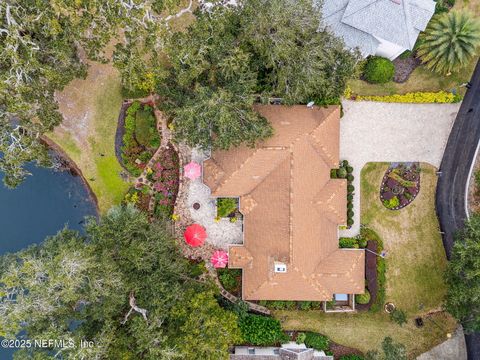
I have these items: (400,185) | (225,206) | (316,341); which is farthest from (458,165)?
(225,206)

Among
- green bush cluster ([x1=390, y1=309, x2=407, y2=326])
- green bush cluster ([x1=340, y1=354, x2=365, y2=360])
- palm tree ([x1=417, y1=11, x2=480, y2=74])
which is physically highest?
palm tree ([x1=417, y1=11, x2=480, y2=74])

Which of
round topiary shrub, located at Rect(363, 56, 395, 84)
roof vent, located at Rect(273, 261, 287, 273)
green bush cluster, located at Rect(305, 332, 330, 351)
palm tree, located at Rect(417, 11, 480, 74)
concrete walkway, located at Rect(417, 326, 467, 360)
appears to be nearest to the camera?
palm tree, located at Rect(417, 11, 480, 74)

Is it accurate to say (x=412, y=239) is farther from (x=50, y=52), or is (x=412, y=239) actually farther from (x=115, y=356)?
(x=50, y=52)

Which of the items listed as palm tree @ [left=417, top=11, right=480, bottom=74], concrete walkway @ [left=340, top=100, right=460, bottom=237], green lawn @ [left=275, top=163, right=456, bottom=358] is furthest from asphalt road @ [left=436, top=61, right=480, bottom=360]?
palm tree @ [left=417, top=11, right=480, bottom=74]

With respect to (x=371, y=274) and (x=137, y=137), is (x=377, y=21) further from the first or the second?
(x=137, y=137)

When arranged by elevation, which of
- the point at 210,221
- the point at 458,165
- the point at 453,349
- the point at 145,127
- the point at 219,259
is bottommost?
the point at 453,349

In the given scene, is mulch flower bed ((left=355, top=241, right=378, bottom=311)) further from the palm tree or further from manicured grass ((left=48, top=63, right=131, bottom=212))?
manicured grass ((left=48, top=63, right=131, bottom=212))
